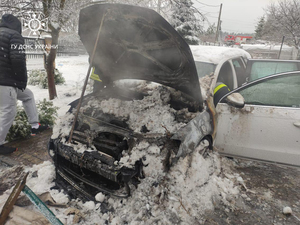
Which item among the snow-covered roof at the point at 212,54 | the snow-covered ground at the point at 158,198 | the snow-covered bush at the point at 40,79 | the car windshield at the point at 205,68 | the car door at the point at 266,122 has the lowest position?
the snow-covered ground at the point at 158,198

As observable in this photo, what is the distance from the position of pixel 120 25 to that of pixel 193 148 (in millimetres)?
1621

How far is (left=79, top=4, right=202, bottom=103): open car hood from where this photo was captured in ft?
6.68

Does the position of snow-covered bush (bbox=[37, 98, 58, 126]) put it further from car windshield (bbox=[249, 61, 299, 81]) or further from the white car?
car windshield (bbox=[249, 61, 299, 81])

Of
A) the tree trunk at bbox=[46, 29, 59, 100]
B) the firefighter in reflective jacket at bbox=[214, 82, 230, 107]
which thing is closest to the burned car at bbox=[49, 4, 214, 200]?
the firefighter in reflective jacket at bbox=[214, 82, 230, 107]

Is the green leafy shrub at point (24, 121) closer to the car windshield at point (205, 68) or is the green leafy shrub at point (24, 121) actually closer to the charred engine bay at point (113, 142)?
the charred engine bay at point (113, 142)

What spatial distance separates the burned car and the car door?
38 cm

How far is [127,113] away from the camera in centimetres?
283

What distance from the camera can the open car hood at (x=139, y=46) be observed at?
80.2 inches

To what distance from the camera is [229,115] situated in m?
3.00

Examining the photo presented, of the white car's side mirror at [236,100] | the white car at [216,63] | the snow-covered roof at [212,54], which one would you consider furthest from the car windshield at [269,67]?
the white car's side mirror at [236,100]

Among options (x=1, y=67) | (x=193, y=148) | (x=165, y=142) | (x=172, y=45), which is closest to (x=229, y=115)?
(x=193, y=148)

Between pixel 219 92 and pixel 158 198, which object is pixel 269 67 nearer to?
pixel 219 92

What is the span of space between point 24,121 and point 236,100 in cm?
385

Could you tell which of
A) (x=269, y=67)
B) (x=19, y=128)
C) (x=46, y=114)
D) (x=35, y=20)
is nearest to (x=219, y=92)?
(x=269, y=67)
